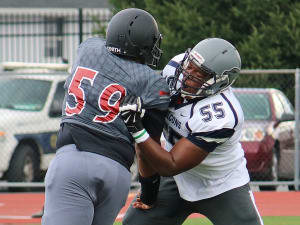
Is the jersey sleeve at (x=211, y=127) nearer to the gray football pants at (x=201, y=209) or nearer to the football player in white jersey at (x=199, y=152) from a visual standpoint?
the football player in white jersey at (x=199, y=152)

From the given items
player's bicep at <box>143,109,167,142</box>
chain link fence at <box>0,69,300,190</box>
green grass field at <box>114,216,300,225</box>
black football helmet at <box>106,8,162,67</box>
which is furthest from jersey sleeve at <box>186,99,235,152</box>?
chain link fence at <box>0,69,300,190</box>

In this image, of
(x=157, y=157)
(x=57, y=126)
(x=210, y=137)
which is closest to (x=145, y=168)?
(x=157, y=157)

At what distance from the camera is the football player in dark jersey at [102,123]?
14.1 feet

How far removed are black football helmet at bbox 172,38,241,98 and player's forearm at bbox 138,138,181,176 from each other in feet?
1.43

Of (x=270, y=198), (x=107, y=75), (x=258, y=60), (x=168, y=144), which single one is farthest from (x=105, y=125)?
(x=258, y=60)

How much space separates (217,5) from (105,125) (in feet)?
36.0

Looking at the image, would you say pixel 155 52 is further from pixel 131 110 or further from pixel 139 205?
pixel 139 205

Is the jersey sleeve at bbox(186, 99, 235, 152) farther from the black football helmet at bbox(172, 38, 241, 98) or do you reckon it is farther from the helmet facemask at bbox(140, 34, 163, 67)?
the helmet facemask at bbox(140, 34, 163, 67)

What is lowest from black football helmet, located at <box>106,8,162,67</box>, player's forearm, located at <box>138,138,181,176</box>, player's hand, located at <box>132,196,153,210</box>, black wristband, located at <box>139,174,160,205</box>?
player's hand, located at <box>132,196,153,210</box>

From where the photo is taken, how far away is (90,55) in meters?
4.57

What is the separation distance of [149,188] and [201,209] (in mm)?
362

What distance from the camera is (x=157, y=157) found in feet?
15.4

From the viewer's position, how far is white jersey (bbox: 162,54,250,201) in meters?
4.86

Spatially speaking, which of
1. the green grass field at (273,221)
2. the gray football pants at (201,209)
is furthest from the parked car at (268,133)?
the gray football pants at (201,209)
